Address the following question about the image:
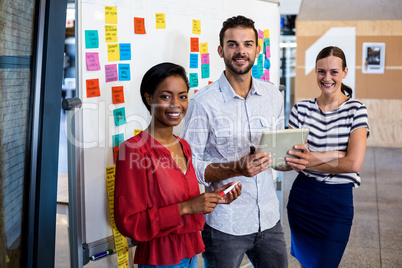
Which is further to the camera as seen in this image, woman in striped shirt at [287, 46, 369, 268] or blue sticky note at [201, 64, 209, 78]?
blue sticky note at [201, 64, 209, 78]

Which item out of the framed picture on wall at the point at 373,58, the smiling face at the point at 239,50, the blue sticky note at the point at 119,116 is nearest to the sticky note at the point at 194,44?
the smiling face at the point at 239,50

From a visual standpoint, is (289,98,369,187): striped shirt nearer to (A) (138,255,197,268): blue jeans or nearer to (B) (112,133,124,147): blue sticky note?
(A) (138,255,197,268): blue jeans

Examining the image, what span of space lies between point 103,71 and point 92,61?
0.22ft

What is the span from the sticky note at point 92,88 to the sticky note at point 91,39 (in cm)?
14

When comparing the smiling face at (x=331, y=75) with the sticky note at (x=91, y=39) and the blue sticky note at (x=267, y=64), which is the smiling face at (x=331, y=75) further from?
the sticky note at (x=91, y=39)

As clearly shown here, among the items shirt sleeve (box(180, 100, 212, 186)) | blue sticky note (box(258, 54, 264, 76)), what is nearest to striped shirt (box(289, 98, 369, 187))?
shirt sleeve (box(180, 100, 212, 186))

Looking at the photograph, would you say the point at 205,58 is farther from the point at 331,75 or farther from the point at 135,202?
the point at 135,202

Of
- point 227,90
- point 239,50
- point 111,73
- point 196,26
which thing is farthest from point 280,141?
point 196,26

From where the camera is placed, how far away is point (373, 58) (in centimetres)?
818

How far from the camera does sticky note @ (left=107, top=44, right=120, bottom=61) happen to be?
1.87m

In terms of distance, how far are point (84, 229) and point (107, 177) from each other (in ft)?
0.79

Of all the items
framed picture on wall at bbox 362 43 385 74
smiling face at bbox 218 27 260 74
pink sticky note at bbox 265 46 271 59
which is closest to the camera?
smiling face at bbox 218 27 260 74

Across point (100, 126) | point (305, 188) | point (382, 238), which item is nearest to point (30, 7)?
point (100, 126)

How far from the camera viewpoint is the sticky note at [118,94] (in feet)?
6.25
